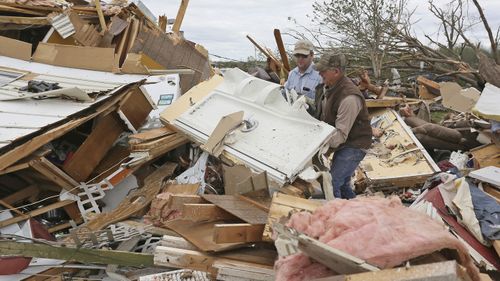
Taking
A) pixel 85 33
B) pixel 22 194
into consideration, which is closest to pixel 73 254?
pixel 22 194

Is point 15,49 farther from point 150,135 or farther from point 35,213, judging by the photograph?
point 35,213

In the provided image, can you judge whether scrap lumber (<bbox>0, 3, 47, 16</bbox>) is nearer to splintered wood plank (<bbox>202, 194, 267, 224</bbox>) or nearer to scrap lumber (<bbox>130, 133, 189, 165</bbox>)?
scrap lumber (<bbox>130, 133, 189, 165</bbox>)

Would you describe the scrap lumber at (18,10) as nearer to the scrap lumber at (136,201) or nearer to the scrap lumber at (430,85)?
the scrap lumber at (136,201)

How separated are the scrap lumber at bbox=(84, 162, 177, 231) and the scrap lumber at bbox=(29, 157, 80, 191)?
37 cm

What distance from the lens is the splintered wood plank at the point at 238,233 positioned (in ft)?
9.33

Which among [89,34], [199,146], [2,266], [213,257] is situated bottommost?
[2,266]

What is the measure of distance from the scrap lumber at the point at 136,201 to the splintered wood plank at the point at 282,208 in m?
1.30

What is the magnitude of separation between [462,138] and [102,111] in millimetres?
4604

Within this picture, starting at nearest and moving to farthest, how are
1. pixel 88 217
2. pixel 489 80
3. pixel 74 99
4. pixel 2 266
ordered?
pixel 2 266
pixel 88 217
pixel 74 99
pixel 489 80

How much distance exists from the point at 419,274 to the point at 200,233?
158 cm

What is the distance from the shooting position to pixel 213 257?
9.59 ft

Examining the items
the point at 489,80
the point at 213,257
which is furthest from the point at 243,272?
the point at 489,80

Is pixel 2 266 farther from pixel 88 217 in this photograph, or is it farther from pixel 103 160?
pixel 103 160

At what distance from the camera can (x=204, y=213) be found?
3.19 meters
